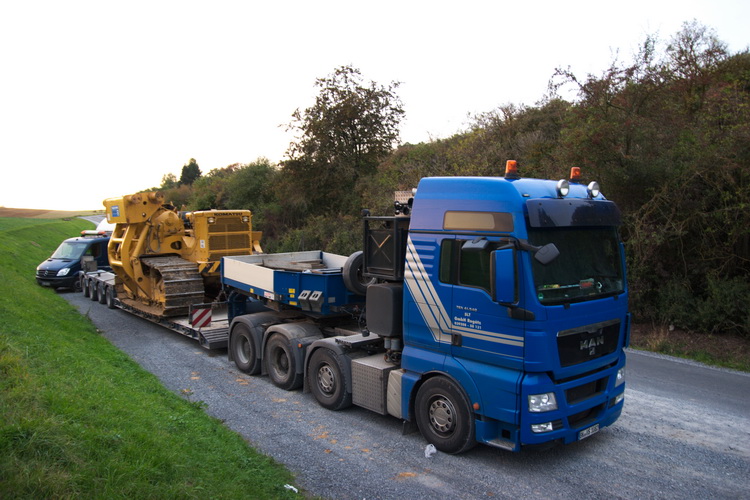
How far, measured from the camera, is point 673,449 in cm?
569

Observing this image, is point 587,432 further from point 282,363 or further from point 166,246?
point 166,246

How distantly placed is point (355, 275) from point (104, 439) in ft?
12.9

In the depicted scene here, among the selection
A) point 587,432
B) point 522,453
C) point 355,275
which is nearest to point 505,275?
point 587,432

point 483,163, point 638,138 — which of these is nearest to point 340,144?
point 483,163

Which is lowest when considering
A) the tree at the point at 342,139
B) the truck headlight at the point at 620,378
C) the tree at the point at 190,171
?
the truck headlight at the point at 620,378

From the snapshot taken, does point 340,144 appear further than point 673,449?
Yes

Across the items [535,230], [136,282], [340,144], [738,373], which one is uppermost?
[340,144]

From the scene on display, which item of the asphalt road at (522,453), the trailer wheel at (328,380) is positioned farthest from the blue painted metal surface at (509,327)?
the trailer wheel at (328,380)

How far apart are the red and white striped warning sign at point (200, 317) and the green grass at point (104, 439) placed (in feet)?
7.81

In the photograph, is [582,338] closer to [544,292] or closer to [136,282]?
[544,292]

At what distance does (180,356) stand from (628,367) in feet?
26.7

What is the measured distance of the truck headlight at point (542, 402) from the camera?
4930 mm

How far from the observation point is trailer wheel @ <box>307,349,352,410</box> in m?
6.93

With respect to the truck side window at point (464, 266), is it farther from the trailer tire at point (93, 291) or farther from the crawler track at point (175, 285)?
the trailer tire at point (93, 291)
